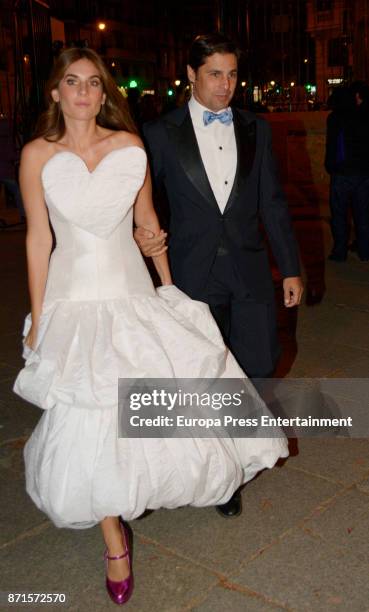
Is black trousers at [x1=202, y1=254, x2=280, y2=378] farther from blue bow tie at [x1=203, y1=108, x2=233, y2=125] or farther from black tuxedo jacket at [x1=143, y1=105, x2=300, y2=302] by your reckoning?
blue bow tie at [x1=203, y1=108, x2=233, y2=125]

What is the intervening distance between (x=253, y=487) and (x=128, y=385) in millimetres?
1160

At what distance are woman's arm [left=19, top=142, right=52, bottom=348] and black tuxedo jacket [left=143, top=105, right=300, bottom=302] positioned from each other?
826 millimetres

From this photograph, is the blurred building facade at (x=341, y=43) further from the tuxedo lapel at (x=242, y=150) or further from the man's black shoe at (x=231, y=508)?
the man's black shoe at (x=231, y=508)

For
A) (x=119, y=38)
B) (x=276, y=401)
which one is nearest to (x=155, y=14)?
(x=119, y=38)

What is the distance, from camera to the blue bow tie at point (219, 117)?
12.8 ft

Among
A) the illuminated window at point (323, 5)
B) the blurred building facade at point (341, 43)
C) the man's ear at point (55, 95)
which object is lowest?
the man's ear at point (55, 95)

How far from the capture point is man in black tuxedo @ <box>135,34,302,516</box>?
389 cm

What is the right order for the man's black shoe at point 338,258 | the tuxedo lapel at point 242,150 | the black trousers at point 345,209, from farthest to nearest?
the man's black shoe at point 338,258
the black trousers at point 345,209
the tuxedo lapel at point 242,150

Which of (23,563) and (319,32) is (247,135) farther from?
(319,32)

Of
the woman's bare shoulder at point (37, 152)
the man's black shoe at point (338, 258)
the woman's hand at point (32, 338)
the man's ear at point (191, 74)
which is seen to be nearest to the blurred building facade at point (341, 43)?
the man's black shoe at point (338, 258)

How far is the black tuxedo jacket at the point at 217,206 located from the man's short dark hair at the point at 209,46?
256 millimetres

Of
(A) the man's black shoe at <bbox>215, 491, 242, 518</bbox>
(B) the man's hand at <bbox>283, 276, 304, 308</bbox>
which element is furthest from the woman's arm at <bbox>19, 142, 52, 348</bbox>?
(B) the man's hand at <bbox>283, 276, 304, 308</bbox>

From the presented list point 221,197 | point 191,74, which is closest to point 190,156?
point 221,197

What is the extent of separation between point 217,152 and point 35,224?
3.60 feet
